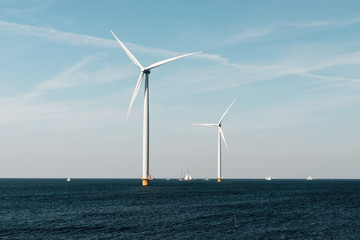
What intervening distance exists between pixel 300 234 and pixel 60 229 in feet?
137

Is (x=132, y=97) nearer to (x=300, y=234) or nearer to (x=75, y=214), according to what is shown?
(x=75, y=214)

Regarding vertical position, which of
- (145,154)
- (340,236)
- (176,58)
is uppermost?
(176,58)

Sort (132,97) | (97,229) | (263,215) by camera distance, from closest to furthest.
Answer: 1. (97,229)
2. (263,215)
3. (132,97)

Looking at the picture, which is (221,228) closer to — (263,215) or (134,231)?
(134,231)

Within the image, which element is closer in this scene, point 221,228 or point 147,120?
point 221,228

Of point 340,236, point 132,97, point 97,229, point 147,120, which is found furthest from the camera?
point 147,120

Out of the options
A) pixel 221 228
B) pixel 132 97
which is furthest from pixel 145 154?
pixel 221 228

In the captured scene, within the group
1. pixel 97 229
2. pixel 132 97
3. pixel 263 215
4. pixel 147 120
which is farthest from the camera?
pixel 147 120

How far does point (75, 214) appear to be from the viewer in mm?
92750

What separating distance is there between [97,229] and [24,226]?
1603 centimetres

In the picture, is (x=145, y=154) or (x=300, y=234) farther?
(x=145, y=154)

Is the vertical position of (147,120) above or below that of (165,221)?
above

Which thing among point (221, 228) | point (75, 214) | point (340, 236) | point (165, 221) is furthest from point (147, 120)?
point (340, 236)

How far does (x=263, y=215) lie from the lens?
296ft
